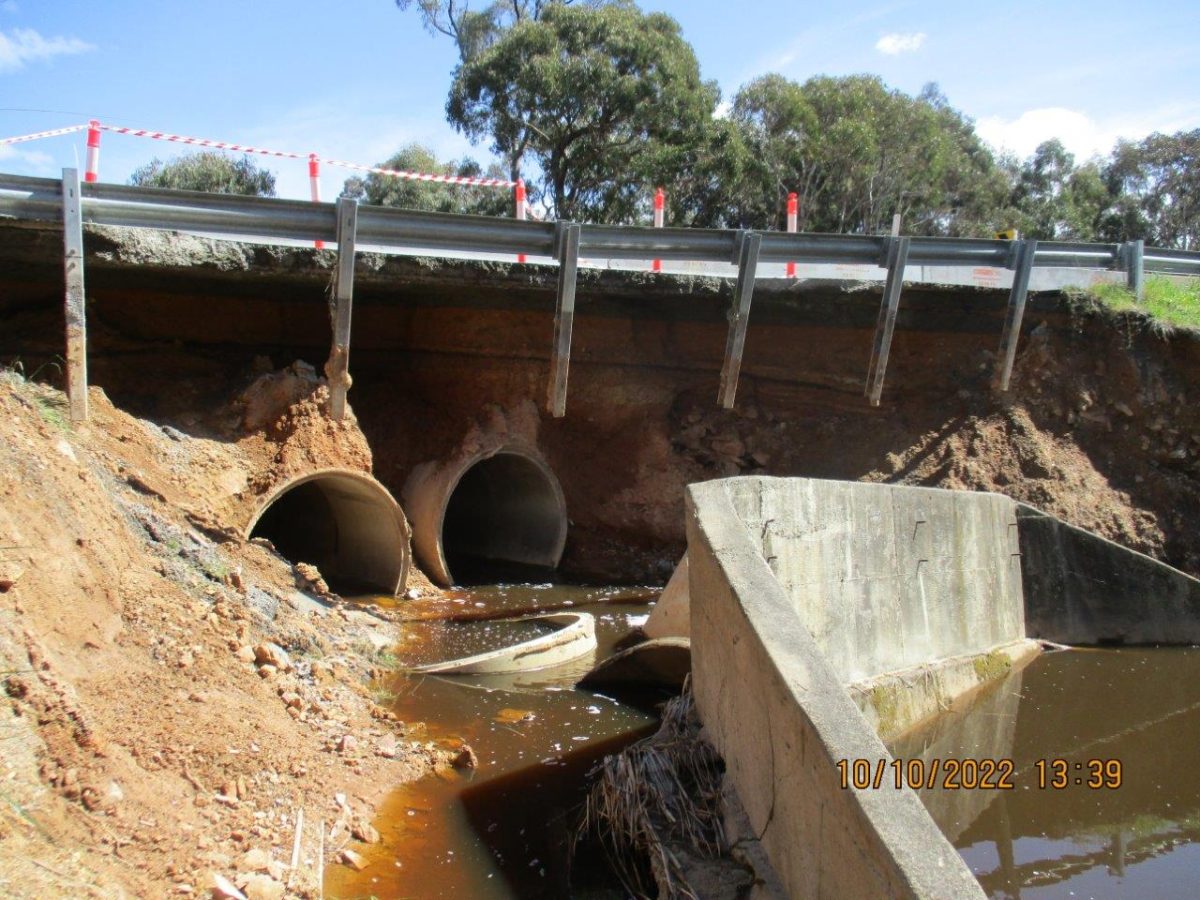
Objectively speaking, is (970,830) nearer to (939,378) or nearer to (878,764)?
(878,764)

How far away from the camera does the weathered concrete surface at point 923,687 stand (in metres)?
6.27

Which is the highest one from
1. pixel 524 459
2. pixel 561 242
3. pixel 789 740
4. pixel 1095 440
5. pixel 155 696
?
pixel 561 242

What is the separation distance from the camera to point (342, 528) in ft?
35.7

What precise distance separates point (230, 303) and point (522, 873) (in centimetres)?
783

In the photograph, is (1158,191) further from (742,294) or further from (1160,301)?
(742,294)

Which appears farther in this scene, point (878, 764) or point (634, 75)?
point (634, 75)

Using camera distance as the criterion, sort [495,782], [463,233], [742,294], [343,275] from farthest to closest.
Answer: [742,294] → [463,233] → [343,275] → [495,782]

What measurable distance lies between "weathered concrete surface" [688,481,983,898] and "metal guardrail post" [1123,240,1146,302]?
875 cm

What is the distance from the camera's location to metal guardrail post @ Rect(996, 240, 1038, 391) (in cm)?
1125

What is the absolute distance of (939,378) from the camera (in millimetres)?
12219

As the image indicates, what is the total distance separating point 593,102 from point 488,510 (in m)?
12.2

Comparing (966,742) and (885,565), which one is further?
(885,565)

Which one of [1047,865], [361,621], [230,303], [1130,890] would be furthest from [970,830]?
[230,303]

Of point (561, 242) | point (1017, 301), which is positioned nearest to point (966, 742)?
point (561, 242)
